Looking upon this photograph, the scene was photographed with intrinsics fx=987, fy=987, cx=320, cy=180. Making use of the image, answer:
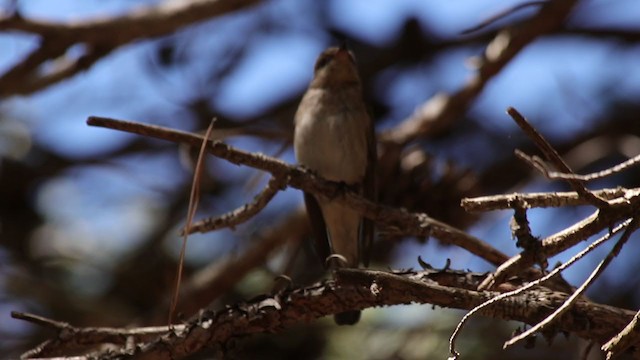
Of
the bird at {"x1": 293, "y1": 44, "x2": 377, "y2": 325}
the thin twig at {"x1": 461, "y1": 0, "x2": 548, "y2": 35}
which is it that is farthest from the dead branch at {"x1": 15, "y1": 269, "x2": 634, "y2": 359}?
the bird at {"x1": 293, "y1": 44, "x2": 377, "y2": 325}

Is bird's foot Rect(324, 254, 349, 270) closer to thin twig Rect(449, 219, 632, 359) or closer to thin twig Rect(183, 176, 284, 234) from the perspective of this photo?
thin twig Rect(183, 176, 284, 234)

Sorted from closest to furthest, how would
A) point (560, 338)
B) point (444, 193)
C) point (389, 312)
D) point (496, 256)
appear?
point (496, 256) < point (444, 193) < point (560, 338) < point (389, 312)

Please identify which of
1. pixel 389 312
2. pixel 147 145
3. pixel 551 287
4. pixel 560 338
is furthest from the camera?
pixel 147 145

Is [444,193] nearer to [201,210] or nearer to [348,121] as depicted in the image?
[348,121]

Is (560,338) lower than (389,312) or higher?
lower

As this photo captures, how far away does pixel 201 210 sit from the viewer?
17.3ft

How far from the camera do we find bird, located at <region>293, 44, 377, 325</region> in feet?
15.5

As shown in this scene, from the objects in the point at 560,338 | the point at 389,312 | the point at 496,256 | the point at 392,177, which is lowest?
the point at 560,338

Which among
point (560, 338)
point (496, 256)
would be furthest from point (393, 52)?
point (496, 256)

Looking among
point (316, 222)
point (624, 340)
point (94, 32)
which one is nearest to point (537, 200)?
point (624, 340)

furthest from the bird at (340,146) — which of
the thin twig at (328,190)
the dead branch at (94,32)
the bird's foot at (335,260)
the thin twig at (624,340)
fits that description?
the thin twig at (624,340)

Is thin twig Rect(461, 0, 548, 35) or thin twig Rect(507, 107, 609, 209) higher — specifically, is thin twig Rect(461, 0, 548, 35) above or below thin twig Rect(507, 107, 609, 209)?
above

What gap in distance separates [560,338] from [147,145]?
2.50m

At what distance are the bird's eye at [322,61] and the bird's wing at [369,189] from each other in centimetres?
45
